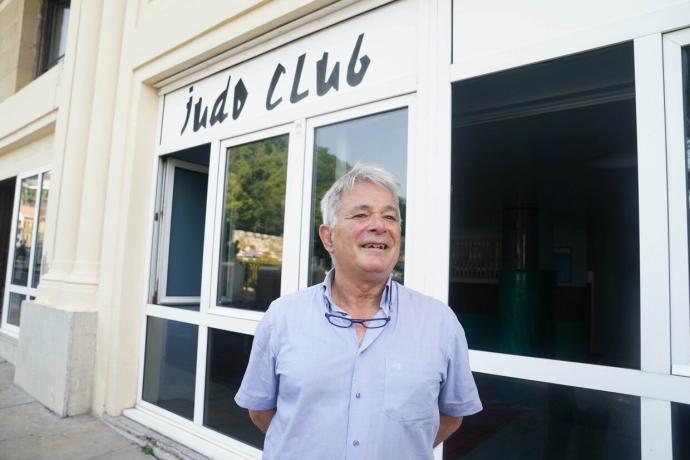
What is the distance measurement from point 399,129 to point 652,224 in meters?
1.45

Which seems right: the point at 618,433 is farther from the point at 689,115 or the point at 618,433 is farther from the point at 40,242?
the point at 40,242

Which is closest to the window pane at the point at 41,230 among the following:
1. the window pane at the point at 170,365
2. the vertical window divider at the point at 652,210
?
the window pane at the point at 170,365

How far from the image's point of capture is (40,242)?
6414 millimetres

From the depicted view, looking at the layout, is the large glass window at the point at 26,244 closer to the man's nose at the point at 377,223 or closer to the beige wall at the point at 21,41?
the beige wall at the point at 21,41

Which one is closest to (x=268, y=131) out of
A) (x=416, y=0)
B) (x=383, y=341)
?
(x=416, y=0)

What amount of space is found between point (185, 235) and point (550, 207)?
8438mm

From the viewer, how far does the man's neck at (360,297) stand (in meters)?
1.56

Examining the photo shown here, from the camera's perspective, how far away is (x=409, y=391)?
1.36 m

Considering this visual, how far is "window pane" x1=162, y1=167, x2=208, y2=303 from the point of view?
14.6 feet

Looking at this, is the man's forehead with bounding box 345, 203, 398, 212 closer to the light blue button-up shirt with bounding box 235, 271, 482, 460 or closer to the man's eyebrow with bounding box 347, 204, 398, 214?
the man's eyebrow with bounding box 347, 204, 398, 214

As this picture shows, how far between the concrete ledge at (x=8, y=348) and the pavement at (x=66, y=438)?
86.0 inches

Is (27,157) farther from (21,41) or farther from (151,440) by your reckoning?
(151,440)

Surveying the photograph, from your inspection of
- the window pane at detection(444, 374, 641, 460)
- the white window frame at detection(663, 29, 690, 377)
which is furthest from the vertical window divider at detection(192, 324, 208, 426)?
the white window frame at detection(663, 29, 690, 377)

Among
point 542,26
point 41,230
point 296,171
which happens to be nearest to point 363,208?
point 542,26
